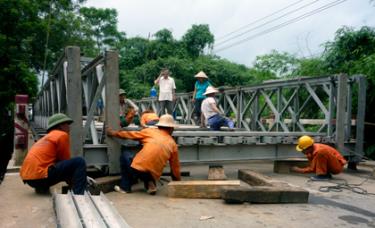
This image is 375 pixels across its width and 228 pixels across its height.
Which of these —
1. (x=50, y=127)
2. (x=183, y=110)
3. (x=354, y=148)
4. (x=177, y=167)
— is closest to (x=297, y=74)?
(x=183, y=110)

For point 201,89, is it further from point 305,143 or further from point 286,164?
point 305,143

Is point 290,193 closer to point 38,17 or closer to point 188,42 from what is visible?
point 38,17

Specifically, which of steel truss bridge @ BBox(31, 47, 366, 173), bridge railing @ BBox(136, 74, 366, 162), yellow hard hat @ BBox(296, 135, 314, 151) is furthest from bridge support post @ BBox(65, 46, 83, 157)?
bridge railing @ BBox(136, 74, 366, 162)

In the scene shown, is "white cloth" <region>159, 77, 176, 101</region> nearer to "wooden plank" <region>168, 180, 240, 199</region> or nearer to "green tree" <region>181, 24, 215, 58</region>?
"wooden plank" <region>168, 180, 240, 199</region>

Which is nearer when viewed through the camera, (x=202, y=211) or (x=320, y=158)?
(x=202, y=211)

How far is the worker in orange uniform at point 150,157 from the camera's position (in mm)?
5887

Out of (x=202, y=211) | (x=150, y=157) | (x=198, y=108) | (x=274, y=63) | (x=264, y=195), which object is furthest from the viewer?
(x=274, y=63)

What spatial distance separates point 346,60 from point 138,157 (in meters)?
9.15

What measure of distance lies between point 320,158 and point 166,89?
15.8 ft

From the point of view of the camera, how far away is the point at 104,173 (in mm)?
7164

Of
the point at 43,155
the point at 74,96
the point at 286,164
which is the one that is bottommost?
the point at 286,164

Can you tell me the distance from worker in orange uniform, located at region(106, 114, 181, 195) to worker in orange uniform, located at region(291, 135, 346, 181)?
8.94ft

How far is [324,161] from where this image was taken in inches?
293

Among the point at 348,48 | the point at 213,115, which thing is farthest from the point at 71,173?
the point at 348,48
